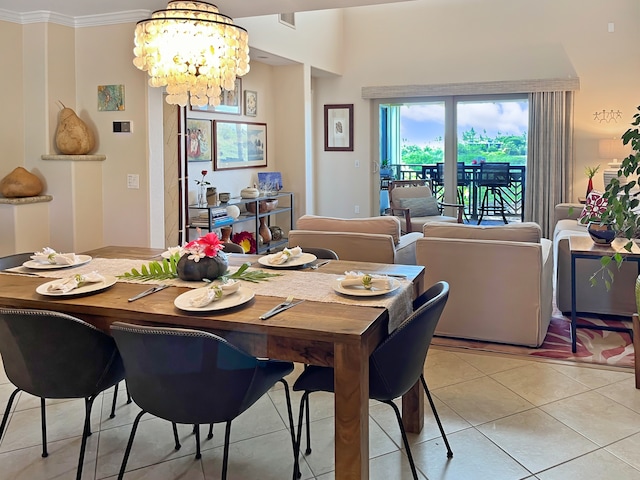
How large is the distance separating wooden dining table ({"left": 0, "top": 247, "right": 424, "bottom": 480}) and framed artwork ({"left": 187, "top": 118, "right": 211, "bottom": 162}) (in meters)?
3.98

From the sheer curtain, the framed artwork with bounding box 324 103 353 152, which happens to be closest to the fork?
the sheer curtain

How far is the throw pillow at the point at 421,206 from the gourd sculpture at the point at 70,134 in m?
4.15

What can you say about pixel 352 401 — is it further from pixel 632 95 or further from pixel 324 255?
pixel 632 95

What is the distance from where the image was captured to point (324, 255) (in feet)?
11.0

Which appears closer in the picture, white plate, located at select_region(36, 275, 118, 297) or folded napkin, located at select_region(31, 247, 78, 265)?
white plate, located at select_region(36, 275, 118, 297)

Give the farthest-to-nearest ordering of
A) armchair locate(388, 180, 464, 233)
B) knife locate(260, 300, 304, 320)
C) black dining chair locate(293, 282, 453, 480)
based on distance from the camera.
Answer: armchair locate(388, 180, 464, 233) → black dining chair locate(293, 282, 453, 480) → knife locate(260, 300, 304, 320)

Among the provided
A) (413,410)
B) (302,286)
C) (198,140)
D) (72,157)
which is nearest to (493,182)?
(198,140)

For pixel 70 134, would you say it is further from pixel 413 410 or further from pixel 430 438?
pixel 430 438

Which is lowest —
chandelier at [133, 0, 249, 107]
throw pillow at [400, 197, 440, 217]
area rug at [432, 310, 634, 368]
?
area rug at [432, 310, 634, 368]

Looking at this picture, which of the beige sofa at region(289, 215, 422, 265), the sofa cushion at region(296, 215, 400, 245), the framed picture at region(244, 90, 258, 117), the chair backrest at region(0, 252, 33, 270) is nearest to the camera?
the chair backrest at region(0, 252, 33, 270)

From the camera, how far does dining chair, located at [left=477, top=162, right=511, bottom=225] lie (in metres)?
8.54

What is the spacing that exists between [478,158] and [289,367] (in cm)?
698

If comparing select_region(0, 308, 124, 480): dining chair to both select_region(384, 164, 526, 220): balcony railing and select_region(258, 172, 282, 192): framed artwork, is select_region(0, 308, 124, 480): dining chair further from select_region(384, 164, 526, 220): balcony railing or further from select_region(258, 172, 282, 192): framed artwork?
select_region(384, 164, 526, 220): balcony railing

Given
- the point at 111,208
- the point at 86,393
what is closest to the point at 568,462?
the point at 86,393
